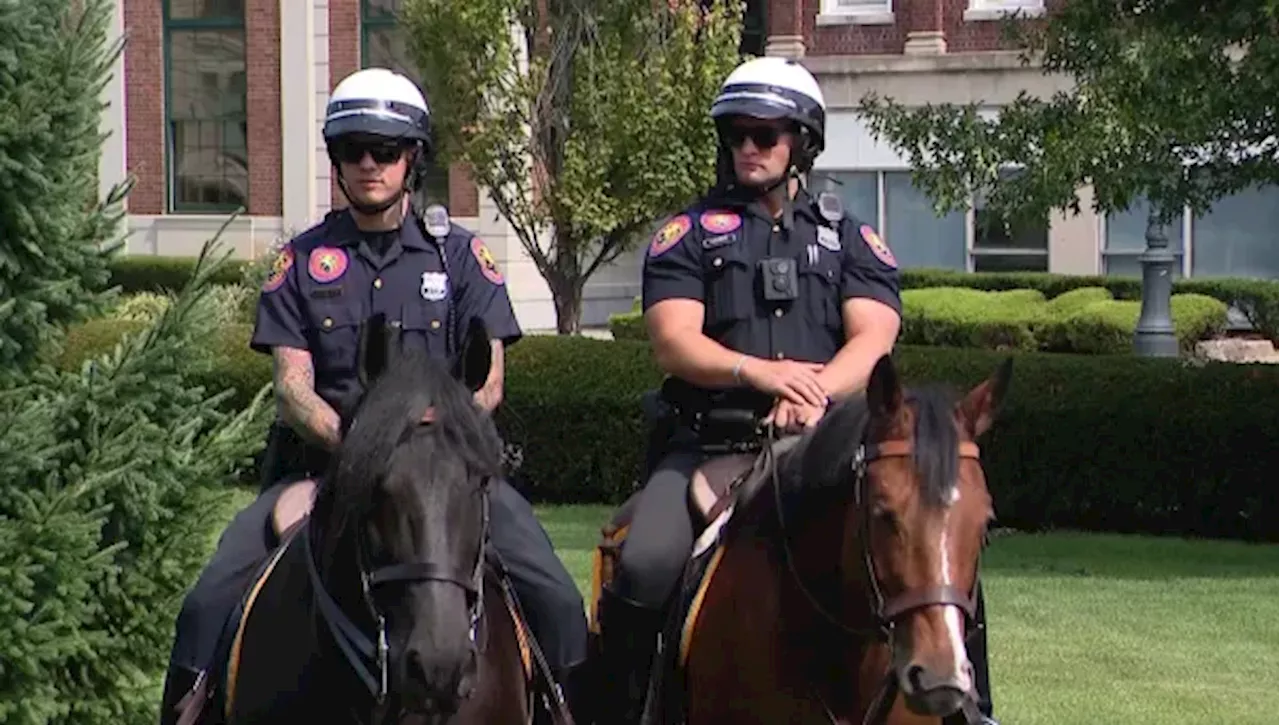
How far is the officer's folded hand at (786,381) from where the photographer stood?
6.42 metres

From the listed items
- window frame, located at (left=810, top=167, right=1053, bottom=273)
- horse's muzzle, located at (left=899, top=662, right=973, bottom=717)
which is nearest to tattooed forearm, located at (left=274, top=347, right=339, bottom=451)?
horse's muzzle, located at (left=899, top=662, right=973, bottom=717)

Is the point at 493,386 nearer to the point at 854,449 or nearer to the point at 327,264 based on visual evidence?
the point at 327,264

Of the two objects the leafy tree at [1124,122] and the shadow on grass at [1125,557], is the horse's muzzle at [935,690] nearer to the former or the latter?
the leafy tree at [1124,122]

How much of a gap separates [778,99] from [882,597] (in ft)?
6.89

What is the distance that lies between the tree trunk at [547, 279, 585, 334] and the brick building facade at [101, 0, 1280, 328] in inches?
441

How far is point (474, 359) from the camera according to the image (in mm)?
5371

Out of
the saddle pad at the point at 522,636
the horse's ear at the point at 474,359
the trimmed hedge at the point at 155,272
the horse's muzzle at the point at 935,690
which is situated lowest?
the saddle pad at the point at 522,636

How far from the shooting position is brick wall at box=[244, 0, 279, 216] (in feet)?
127

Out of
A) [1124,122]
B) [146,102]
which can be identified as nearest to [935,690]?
[1124,122]

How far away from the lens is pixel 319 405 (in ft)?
20.0

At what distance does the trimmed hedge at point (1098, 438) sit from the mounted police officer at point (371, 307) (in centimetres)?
892

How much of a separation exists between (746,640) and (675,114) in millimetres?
17411

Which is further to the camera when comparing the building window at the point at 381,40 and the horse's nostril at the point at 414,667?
the building window at the point at 381,40

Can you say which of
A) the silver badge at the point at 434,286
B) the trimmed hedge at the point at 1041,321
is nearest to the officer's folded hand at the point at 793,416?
the silver badge at the point at 434,286
